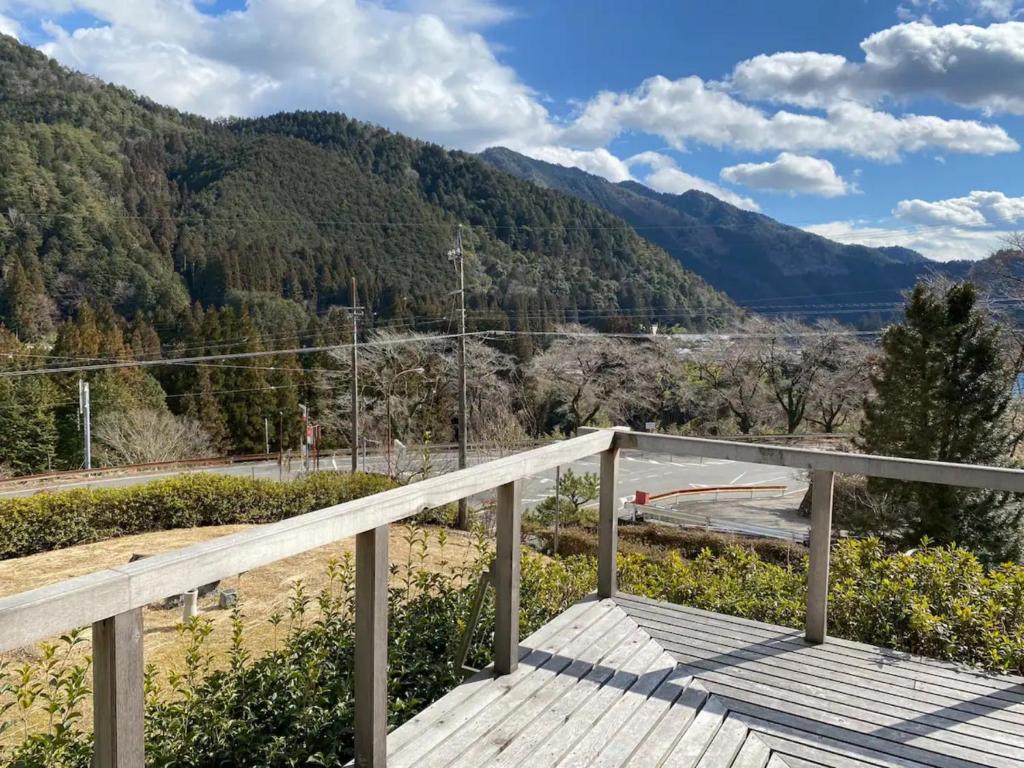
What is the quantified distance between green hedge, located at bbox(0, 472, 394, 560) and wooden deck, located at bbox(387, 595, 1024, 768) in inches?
335

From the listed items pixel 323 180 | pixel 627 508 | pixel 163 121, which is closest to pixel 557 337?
pixel 627 508

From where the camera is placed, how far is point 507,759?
74.0 inches

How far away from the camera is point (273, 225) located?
195ft

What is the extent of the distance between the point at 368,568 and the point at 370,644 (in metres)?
0.18

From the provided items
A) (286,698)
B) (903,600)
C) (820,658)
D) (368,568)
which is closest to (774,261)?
(903,600)

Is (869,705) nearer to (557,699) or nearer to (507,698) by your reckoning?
(557,699)

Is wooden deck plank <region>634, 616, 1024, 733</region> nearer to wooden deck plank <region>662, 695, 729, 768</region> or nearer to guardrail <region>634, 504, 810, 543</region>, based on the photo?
wooden deck plank <region>662, 695, 729, 768</region>

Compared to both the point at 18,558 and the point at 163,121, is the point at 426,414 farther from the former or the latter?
the point at 163,121

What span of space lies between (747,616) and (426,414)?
87.6 ft

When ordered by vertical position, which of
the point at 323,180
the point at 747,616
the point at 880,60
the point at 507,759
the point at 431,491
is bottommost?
the point at 747,616

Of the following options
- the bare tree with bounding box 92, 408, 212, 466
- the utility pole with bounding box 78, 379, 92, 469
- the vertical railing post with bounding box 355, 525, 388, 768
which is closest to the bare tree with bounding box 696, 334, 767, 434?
the bare tree with bounding box 92, 408, 212, 466

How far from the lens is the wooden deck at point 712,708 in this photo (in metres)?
1.93

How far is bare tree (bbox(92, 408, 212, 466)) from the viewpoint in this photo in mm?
29516

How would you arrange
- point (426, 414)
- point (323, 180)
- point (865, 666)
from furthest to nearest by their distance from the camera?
point (323, 180) < point (426, 414) < point (865, 666)
